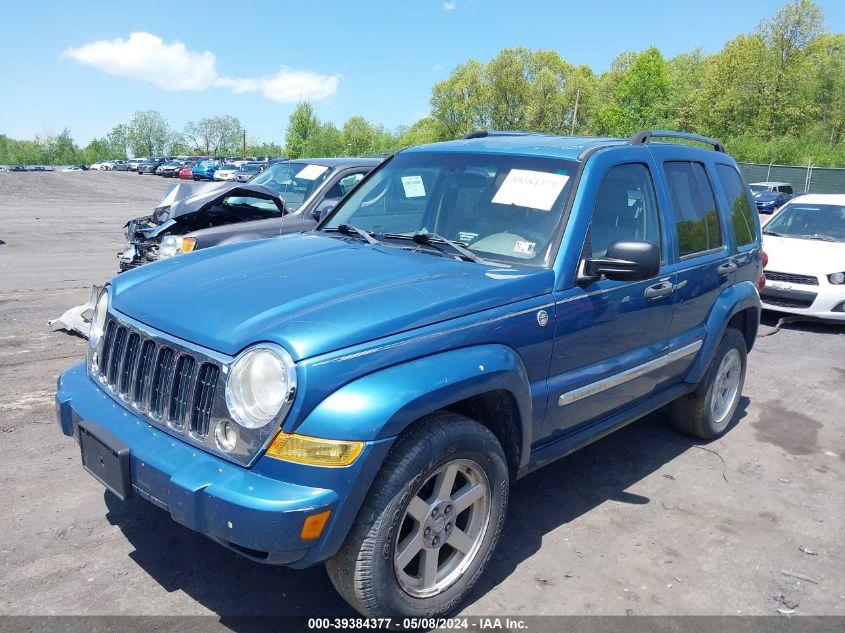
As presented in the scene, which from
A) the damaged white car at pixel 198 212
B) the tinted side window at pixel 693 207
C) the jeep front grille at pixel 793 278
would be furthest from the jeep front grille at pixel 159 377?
the jeep front grille at pixel 793 278

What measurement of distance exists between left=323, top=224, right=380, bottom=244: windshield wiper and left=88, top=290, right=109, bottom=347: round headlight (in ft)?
4.35

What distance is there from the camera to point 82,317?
6926 mm

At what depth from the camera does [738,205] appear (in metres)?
5.09

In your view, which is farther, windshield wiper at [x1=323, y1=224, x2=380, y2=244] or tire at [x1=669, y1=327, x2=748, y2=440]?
tire at [x1=669, y1=327, x2=748, y2=440]

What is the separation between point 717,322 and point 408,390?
293 cm

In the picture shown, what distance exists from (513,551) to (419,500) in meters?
1.05

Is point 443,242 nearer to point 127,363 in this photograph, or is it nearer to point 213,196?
point 127,363

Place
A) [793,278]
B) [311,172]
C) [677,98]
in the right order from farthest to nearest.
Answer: [677,98]
[793,278]
[311,172]

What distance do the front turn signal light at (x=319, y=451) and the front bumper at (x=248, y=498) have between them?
0.03 metres

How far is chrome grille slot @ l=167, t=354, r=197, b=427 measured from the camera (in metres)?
2.63

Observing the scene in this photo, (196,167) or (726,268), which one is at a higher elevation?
(196,167)

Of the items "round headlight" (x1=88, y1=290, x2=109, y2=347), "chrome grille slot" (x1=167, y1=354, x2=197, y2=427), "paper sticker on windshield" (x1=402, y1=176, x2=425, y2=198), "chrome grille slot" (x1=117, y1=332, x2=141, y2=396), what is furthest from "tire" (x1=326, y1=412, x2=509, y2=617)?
"paper sticker on windshield" (x1=402, y1=176, x2=425, y2=198)

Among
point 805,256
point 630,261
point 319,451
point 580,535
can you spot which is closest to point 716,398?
point 580,535

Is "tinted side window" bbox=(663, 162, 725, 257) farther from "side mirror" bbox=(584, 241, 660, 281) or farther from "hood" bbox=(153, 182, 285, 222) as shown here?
"hood" bbox=(153, 182, 285, 222)
